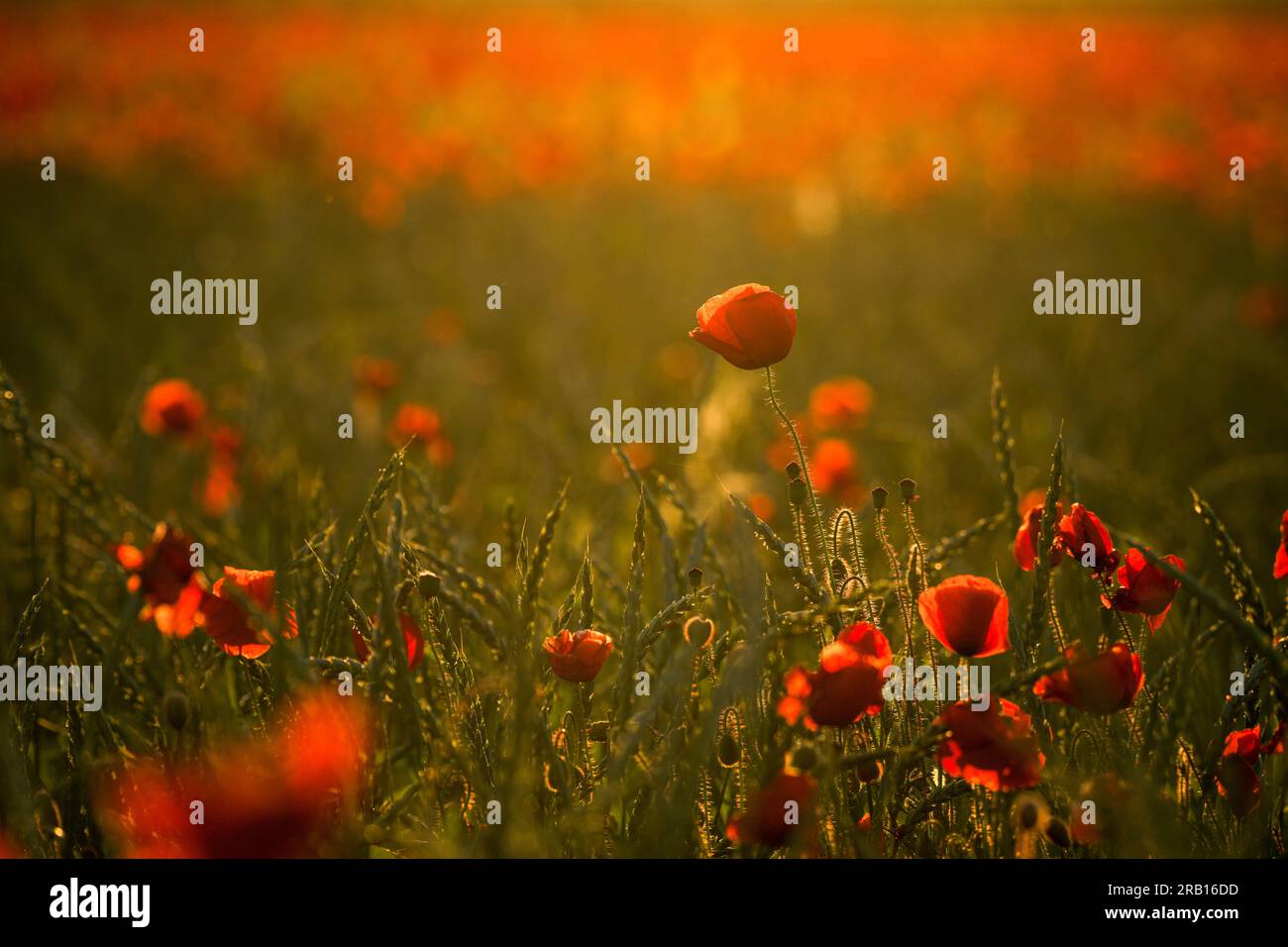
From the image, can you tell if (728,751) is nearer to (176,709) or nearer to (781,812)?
(781,812)

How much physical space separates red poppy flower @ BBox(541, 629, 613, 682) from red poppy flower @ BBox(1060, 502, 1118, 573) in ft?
1.75

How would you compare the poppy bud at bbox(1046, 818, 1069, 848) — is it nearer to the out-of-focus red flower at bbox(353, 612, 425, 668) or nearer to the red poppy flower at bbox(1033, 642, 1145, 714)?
the red poppy flower at bbox(1033, 642, 1145, 714)

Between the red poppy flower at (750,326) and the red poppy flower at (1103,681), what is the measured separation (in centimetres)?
46

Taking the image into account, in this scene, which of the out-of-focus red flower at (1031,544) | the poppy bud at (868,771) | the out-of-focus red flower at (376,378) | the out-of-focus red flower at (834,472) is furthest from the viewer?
the out-of-focus red flower at (376,378)

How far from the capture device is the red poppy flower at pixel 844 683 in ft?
3.69

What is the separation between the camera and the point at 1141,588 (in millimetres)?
1320

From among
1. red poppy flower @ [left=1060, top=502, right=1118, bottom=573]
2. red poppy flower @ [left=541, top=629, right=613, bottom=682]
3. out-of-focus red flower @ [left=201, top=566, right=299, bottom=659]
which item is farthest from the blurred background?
out-of-focus red flower @ [left=201, top=566, right=299, bottom=659]

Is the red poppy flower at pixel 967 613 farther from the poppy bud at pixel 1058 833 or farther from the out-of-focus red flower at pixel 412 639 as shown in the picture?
the out-of-focus red flower at pixel 412 639

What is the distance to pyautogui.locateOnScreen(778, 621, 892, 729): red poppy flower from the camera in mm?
1126

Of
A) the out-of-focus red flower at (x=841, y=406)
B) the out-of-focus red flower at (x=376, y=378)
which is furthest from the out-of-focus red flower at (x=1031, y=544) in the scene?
the out-of-focus red flower at (x=376, y=378)

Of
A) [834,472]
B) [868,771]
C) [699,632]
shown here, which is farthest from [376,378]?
[868,771]
